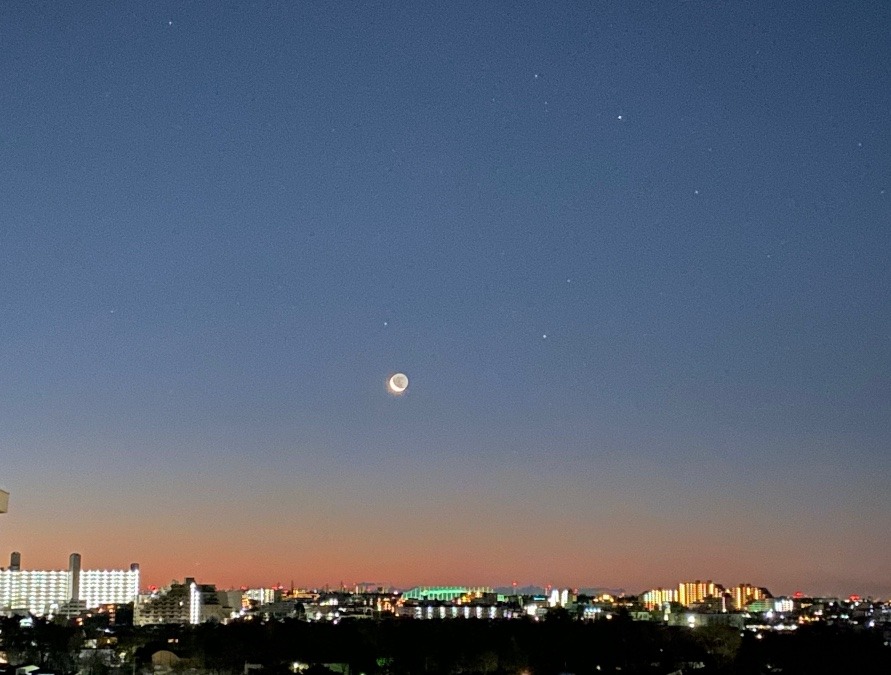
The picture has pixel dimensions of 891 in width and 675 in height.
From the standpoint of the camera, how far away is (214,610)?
9862 centimetres

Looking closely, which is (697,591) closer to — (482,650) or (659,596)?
(659,596)

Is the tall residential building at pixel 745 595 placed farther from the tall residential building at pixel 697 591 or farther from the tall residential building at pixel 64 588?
the tall residential building at pixel 64 588

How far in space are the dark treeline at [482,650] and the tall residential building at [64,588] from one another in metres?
57.1

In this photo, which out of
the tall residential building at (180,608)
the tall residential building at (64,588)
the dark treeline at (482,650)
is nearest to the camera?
the dark treeline at (482,650)

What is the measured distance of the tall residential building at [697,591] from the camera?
150 metres

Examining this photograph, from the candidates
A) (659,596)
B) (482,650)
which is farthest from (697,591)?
(482,650)

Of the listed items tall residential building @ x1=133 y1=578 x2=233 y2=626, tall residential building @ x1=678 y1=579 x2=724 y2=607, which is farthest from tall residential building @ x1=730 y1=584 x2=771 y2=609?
tall residential building @ x1=133 y1=578 x2=233 y2=626

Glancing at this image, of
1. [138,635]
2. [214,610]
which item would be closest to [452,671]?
[138,635]

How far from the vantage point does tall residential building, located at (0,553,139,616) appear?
353ft

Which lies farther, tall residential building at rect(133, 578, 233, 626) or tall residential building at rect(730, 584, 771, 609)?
tall residential building at rect(730, 584, 771, 609)

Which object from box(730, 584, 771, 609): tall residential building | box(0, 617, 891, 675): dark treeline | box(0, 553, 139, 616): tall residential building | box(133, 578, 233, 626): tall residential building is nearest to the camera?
box(0, 617, 891, 675): dark treeline

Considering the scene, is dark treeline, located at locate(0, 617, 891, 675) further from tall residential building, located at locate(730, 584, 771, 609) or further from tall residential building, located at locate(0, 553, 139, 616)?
tall residential building, located at locate(730, 584, 771, 609)

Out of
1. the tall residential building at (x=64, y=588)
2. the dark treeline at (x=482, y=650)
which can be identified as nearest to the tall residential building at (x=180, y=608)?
the tall residential building at (x=64, y=588)

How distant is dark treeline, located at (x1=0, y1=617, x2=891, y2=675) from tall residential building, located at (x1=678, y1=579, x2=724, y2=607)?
98633 millimetres
